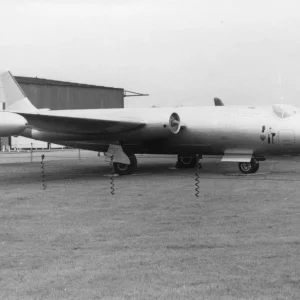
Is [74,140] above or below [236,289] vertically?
above

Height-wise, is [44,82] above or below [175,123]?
above

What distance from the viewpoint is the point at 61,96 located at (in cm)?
4794

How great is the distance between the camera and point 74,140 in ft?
61.6

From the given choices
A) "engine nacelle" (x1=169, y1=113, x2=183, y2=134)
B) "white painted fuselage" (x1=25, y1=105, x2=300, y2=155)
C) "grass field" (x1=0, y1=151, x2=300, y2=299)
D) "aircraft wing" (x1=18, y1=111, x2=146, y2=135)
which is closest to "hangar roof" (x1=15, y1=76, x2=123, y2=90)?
"white painted fuselage" (x1=25, y1=105, x2=300, y2=155)

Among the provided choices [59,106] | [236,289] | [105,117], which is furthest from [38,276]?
[59,106]

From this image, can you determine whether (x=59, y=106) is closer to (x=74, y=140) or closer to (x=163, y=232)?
(x=74, y=140)

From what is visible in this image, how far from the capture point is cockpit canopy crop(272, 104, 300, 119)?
1661 centimetres

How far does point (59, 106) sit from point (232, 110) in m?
33.2

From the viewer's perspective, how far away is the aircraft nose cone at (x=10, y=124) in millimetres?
13734

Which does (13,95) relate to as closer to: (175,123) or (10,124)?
(10,124)

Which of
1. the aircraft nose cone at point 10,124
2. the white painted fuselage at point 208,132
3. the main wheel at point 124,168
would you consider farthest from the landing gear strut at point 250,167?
the aircraft nose cone at point 10,124

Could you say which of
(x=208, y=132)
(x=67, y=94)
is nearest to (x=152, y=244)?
(x=208, y=132)

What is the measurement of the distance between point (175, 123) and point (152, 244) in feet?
36.3

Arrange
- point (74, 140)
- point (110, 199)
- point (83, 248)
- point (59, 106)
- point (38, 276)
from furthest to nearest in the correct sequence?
point (59, 106) < point (74, 140) < point (110, 199) < point (83, 248) < point (38, 276)
